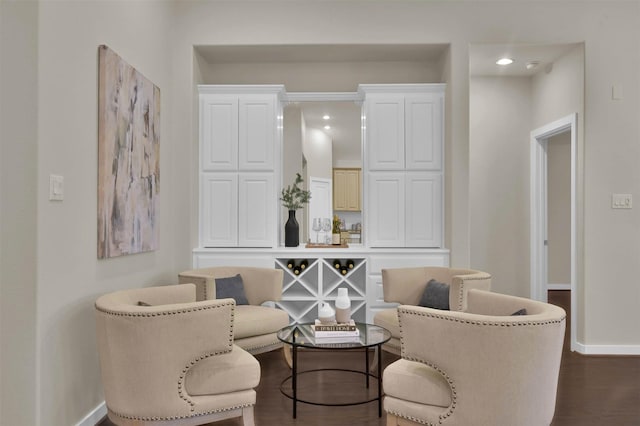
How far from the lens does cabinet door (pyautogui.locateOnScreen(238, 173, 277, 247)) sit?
14.5 ft

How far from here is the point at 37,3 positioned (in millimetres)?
2225

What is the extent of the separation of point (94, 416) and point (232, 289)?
4.29ft

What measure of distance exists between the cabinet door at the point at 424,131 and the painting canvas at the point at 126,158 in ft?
7.05

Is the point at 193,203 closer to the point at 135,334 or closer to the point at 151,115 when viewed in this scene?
the point at 151,115

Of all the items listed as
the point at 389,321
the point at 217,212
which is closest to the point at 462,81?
the point at 389,321

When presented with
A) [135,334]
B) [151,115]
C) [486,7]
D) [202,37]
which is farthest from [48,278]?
[486,7]

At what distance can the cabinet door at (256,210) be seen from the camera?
442cm

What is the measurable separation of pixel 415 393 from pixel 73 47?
239 centimetres

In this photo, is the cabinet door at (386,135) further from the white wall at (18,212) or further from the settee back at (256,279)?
the white wall at (18,212)

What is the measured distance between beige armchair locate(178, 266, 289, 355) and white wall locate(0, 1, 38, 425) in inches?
51.9

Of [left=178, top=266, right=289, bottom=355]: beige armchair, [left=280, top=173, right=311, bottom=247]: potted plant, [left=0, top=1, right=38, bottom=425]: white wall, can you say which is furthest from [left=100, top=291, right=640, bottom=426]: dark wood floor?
[left=280, top=173, right=311, bottom=247]: potted plant

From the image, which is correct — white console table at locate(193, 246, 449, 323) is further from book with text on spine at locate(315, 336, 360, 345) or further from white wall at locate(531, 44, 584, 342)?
book with text on spine at locate(315, 336, 360, 345)

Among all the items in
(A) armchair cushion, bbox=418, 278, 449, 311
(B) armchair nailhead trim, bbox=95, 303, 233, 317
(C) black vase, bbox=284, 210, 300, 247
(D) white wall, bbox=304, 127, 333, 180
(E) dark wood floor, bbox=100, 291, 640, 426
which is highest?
(D) white wall, bbox=304, 127, 333, 180

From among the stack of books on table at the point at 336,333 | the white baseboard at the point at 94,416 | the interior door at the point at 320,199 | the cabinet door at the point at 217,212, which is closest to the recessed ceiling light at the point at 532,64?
the interior door at the point at 320,199
